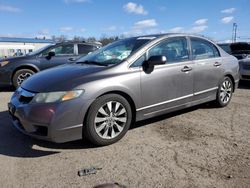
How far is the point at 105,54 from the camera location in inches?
190

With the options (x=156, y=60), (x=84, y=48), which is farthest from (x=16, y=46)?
(x=156, y=60)

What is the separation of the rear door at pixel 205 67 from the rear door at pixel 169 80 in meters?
0.19

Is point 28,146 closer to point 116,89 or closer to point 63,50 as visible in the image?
point 116,89

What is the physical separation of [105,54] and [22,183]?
2.63m

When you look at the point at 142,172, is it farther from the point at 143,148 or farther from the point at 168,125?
the point at 168,125

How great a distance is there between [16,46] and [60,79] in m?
53.3

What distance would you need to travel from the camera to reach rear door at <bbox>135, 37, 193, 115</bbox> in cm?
431

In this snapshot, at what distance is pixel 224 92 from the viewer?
19.3ft

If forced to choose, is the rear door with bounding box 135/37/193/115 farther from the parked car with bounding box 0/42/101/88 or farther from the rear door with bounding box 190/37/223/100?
the parked car with bounding box 0/42/101/88

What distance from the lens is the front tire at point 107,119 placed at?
371cm

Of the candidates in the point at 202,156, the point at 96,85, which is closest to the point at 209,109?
the point at 202,156

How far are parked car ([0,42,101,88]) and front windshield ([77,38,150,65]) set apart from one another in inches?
134

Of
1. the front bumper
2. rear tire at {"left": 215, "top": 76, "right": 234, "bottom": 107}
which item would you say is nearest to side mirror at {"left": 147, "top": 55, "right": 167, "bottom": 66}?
the front bumper

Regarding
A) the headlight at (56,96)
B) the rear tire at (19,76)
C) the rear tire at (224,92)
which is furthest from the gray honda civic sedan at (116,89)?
the rear tire at (19,76)
